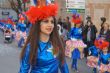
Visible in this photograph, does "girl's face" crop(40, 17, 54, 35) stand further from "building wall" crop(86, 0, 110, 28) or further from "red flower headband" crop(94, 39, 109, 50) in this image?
"building wall" crop(86, 0, 110, 28)

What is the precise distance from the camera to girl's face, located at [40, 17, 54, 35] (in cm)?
429

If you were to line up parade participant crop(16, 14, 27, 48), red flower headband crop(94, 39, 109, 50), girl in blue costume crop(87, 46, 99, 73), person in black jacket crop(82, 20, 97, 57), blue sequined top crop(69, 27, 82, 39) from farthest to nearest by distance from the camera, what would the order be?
parade participant crop(16, 14, 27, 48) < person in black jacket crop(82, 20, 97, 57) < blue sequined top crop(69, 27, 82, 39) < girl in blue costume crop(87, 46, 99, 73) < red flower headband crop(94, 39, 109, 50)

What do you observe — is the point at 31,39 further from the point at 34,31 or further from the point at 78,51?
the point at 78,51

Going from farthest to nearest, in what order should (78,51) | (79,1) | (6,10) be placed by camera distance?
(6,10) < (79,1) < (78,51)

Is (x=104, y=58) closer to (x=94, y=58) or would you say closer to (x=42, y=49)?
(x=94, y=58)

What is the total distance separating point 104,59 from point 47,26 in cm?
527

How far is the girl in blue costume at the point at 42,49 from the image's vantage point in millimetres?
4266

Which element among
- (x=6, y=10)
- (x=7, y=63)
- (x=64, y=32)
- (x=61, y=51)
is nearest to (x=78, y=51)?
(x=7, y=63)

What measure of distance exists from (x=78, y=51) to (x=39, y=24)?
7793 millimetres

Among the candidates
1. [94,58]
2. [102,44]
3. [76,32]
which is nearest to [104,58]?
[102,44]

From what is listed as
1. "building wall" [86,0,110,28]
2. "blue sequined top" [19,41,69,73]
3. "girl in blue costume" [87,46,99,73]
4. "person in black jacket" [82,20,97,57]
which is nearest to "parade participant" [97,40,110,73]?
"girl in blue costume" [87,46,99,73]

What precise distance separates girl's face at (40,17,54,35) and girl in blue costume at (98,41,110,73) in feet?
16.6

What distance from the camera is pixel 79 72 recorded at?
11266mm

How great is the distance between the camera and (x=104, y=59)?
9.35 metres
